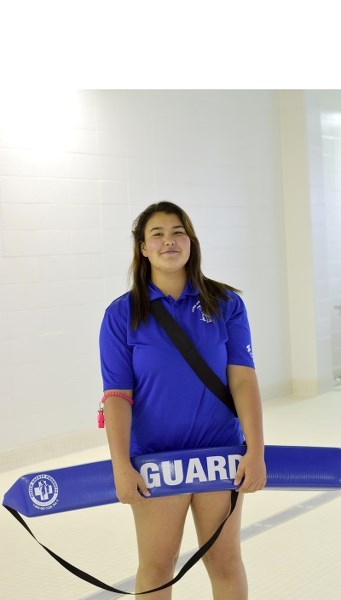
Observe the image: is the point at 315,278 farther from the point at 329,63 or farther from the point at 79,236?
the point at 79,236

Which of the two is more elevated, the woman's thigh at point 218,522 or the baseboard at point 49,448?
the woman's thigh at point 218,522

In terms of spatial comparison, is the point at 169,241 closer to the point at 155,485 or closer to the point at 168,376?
the point at 168,376

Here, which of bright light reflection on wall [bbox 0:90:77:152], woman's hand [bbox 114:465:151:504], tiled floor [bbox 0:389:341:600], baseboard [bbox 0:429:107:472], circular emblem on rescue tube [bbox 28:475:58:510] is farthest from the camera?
bright light reflection on wall [bbox 0:90:77:152]

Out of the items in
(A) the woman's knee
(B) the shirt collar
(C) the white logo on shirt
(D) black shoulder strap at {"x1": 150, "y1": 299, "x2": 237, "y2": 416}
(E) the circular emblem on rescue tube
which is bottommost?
(A) the woman's knee

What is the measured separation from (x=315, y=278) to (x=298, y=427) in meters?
2.06

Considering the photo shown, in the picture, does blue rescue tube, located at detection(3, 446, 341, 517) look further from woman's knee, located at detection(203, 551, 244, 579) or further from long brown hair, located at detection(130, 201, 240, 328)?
long brown hair, located at detection(130, 201, 240, 328)

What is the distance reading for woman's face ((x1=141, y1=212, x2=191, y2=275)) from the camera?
93.1 inches

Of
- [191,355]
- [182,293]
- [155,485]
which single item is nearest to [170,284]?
[182,293]

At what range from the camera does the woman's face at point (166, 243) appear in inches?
93.1

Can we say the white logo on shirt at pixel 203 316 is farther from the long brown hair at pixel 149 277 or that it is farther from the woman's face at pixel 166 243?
the woman's face at pixel 166 243

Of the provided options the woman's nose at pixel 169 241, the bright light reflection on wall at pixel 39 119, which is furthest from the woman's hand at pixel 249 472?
the bright light reflection on wall at pixel 39 119

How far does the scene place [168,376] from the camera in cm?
230

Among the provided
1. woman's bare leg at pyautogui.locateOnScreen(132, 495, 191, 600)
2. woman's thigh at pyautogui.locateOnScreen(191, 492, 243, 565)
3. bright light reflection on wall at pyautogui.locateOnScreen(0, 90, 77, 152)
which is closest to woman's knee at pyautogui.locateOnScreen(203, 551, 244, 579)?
woman's thigh at pyautogui.locateOnScreen(191, 492, 243, 565)

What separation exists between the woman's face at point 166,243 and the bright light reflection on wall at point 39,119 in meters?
3.84
